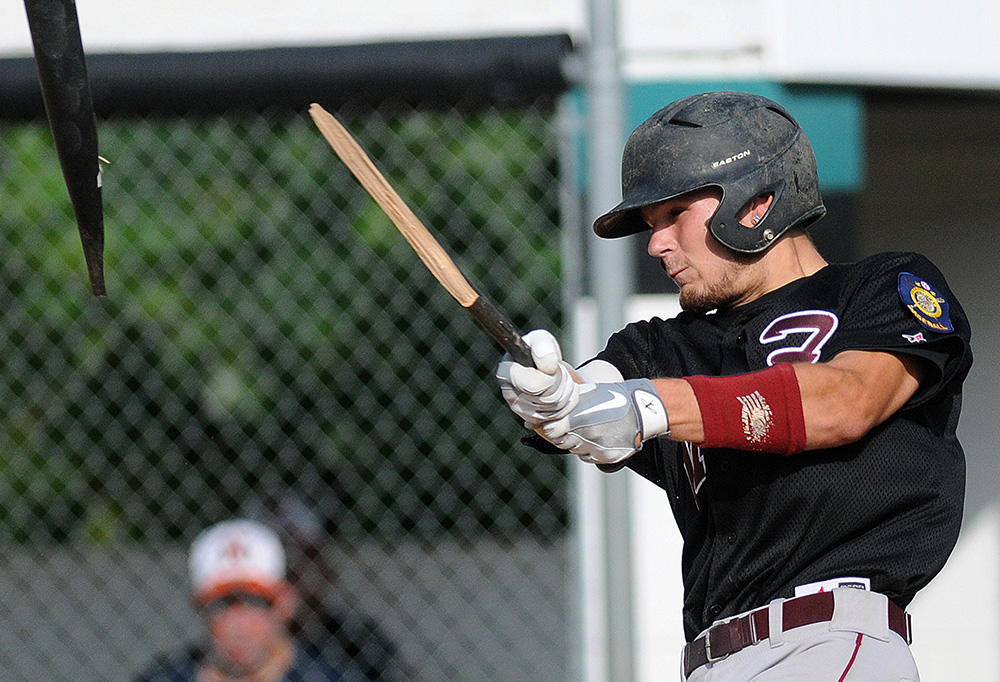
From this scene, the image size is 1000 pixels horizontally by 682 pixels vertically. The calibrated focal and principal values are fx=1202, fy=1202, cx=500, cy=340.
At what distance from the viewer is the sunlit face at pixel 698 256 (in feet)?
6.59

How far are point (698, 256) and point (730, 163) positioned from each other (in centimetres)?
16

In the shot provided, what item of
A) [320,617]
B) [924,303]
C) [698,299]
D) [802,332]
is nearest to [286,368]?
[320,617]

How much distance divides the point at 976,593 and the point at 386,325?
4024 mm

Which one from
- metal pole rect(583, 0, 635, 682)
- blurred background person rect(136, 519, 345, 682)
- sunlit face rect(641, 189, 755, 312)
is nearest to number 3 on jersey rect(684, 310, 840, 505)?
sunlit face rect(641, 189, 755, 312)

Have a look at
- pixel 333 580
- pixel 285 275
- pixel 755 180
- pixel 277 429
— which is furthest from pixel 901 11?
pixel 277 429

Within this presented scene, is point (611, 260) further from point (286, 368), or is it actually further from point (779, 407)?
point (286, 368)

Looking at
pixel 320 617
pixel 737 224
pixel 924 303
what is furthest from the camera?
pixel 320 617

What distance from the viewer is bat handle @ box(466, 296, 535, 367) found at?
164 centimetres

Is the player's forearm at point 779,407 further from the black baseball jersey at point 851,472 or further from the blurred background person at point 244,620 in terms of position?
the blurred background person at point 244,620

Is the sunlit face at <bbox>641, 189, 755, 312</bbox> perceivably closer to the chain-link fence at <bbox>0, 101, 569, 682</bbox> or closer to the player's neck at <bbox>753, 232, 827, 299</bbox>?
the player's neck at <bbox>753, 232, 827, 299</bbox>

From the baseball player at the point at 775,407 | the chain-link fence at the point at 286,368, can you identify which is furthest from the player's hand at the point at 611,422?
the chain-link fence at the point at 286,368

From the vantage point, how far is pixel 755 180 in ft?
6.50

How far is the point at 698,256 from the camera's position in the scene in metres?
2.02

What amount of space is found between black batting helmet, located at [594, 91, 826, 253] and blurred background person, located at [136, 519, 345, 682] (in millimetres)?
2037
